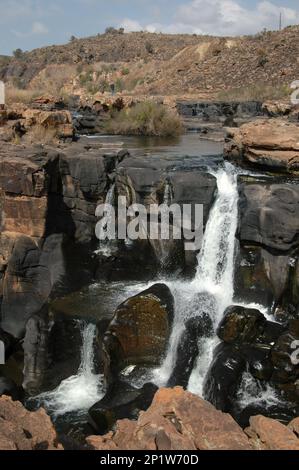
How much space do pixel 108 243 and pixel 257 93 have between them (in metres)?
23.2

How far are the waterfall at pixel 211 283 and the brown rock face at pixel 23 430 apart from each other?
460 cm

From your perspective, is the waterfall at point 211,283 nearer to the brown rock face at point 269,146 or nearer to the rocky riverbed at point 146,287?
the rocky riverbed at point 146,287

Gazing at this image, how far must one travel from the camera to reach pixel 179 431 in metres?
3.83

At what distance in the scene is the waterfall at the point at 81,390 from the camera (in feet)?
26.4

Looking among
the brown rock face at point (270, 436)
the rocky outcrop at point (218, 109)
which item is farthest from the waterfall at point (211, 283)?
the rocky outcrop at point (218, 109)

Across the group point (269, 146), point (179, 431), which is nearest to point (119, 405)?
point (179, 431)

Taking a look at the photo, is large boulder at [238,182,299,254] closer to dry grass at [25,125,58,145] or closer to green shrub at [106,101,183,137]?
dry grass at [25,125,58,145]

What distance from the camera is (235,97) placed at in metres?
31.7

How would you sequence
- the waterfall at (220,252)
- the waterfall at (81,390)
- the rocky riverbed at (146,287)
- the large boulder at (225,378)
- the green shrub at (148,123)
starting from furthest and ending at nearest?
the green shrub at (148,123) → the waterfall at (220,252) → the waterfall at (81,390) → the rocky riverbed at (146,287) → the large boulder at (225,378)

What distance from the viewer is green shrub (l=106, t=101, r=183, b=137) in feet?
65.3

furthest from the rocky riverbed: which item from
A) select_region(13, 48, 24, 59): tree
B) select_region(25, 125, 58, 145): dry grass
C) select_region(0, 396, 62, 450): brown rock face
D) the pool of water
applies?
select_region(13, 48, 24, 59): tree

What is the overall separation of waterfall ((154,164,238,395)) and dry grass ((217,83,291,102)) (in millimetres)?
20326

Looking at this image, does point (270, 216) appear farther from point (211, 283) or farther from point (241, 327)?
point (241, 327)
